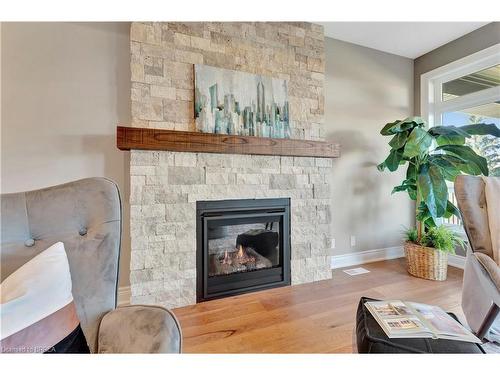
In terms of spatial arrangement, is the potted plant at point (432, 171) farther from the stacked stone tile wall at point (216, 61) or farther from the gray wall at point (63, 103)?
the gray wall at point (63, 103)

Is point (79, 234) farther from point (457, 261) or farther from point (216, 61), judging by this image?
point (457, 261)

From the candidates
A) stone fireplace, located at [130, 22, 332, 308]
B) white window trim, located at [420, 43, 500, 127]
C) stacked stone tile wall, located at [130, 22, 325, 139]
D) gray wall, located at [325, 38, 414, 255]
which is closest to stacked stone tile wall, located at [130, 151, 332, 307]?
stone fireplace, located at [130, 22, 332, 308]

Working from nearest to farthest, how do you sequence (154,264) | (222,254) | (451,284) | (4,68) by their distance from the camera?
(4,68), (154,264), (222,254), (451,284)

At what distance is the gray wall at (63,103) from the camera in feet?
5.65

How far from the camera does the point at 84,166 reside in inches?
74.1

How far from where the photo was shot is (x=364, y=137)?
2943mm

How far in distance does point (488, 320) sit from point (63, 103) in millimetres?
3269

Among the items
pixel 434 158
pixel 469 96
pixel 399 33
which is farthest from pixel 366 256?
pixel 399 33

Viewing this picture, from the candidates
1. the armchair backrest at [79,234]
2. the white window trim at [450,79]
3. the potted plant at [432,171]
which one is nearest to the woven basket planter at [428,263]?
the potted plant at [432,171]

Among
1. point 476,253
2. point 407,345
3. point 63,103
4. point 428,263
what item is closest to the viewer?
point 407,345

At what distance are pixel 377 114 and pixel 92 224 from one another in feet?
10.7
